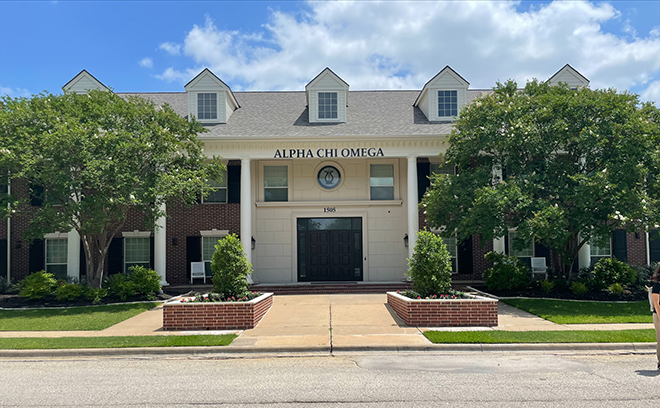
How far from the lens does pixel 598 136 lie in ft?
47.3

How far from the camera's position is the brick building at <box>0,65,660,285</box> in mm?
19859

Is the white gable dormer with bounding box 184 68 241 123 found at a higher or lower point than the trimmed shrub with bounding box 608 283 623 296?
higher

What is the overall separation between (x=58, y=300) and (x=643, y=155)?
→ 18171 mm

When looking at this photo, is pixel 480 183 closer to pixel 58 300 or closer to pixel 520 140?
pixel 520 140

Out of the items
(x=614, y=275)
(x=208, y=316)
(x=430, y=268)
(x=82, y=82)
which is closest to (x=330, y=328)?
(x=208, y=316)

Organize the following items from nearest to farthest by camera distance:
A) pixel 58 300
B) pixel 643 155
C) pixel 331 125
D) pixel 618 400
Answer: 1. pixel 618 400
2. pixel 643 155
3. pixel 58 300
4. pixel 331 125

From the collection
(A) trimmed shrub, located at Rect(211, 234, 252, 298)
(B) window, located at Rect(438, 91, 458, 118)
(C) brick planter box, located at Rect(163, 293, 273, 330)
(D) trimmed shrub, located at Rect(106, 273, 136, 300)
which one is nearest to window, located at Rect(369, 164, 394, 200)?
(B) window, located at Rect(438, 91, 458, 118)

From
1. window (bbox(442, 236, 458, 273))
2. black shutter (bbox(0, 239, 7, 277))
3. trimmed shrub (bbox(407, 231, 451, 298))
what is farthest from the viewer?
window (bbox(442, 236, 458, 273))

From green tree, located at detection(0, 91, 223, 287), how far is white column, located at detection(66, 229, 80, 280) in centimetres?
→ 362

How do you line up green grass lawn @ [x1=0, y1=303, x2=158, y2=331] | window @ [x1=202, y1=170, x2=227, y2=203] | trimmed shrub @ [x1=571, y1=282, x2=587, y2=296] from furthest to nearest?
window @ [x1=202, y1=170, x2=227, y2=203]
trimmed shrub @ [x1=571, y1=282, x2=587, y2=296]
green grass lawn @ [x1=0, y1=303, x2=158, y2=331]

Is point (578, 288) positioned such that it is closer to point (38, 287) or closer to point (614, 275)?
point (614, 275)

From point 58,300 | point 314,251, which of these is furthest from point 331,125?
point 58,300

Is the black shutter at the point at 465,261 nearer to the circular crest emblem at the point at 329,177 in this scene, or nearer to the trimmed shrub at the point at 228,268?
the circular crest emblem at the point at 329,177

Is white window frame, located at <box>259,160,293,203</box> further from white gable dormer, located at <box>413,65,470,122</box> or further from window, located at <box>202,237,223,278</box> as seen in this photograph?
white gable dormer, located at <box>413,65,470,122</box>
